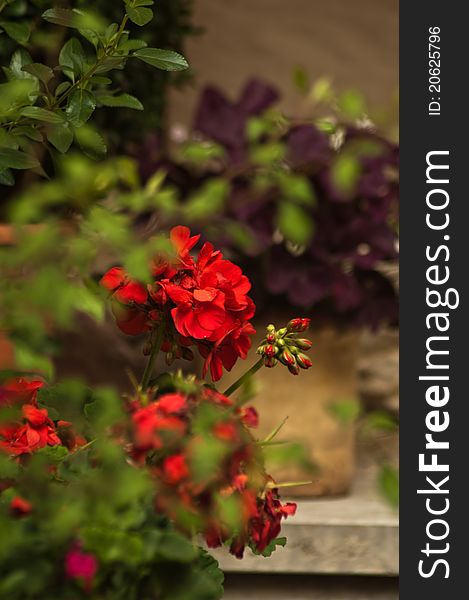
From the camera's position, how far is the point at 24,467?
76 centimetres

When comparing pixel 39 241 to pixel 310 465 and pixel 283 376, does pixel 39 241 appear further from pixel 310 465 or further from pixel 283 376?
pixel 283 376

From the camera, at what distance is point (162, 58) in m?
0.89

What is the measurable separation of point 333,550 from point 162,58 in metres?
1.01

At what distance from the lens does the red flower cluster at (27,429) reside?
776 millimetres

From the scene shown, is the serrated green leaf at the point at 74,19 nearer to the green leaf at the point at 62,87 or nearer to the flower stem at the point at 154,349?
the green leaf at the point at 62,87

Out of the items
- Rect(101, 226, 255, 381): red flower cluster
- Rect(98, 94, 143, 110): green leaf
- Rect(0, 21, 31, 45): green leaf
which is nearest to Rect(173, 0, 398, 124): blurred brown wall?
Rect(0, 21, 31, 45): green leaf

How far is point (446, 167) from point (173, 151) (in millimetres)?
1103

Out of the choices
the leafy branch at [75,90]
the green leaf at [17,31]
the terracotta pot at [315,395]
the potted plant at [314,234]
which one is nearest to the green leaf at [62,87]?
the leafy branch at [75,90]

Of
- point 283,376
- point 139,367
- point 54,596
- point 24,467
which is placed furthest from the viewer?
point 139,367

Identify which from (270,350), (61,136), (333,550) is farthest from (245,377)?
(333,550)

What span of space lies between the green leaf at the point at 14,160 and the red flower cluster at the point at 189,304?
132 mm

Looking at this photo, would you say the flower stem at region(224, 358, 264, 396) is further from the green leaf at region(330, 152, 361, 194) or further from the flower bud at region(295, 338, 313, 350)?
the green leaf at region(330, 152, 361, 194)

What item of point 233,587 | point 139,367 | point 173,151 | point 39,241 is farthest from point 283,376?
point 39,241

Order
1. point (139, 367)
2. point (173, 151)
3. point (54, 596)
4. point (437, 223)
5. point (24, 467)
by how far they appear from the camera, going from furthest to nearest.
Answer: point (173, 151), point (139, 367), point (437, 223), point (24, 467), point (54, 596)
